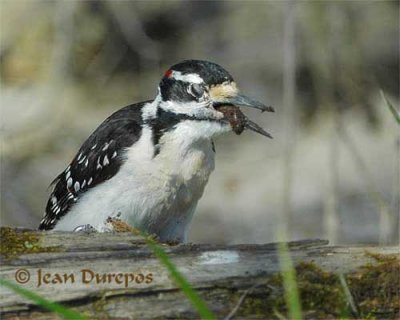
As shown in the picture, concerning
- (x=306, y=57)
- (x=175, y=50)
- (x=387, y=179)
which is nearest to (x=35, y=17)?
(x=175, y=50)

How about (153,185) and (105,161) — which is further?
(105,161)

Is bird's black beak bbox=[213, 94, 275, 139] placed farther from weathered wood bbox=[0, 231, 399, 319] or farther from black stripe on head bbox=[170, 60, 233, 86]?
weathered wood bbox=[0, 231, 399, 319]

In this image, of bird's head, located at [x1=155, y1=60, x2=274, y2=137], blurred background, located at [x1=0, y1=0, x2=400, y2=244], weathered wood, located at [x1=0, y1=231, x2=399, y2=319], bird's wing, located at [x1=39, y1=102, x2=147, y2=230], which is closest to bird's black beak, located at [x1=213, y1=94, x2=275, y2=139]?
bird's head, located at [x1=155, y1=60, x2=274, y2=137]

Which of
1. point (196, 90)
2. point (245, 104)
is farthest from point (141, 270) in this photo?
point (196, 90)

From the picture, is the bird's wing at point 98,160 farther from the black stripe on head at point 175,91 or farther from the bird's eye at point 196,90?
the bird's eye at point 196,90

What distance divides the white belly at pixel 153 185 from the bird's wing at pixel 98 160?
0.24ft

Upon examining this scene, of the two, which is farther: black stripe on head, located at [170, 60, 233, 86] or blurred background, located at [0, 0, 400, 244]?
blurred background, located at [0, 0, 400, 244]

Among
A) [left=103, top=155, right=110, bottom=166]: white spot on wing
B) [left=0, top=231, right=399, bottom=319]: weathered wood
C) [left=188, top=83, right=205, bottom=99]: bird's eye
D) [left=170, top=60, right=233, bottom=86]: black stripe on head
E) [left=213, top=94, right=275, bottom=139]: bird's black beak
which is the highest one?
[left=170, top=60, right=233, bottom=86]: black stripe on head

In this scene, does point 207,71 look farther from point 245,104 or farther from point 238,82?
point 238,82

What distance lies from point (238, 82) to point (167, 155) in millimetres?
4172

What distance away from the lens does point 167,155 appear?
4.85 meters

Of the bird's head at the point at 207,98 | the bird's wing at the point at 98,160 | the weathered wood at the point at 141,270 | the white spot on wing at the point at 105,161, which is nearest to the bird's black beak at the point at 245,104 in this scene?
the bird's head at the point at 207,98

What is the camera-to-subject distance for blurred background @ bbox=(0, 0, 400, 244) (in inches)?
332

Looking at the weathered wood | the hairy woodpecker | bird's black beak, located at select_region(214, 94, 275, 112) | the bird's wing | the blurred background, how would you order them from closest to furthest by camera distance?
the weathered wood < bird's black beak, located at select_region(214, 94, 275, 112) < the hairy woodpecker < the bird's wing < the blurred background
